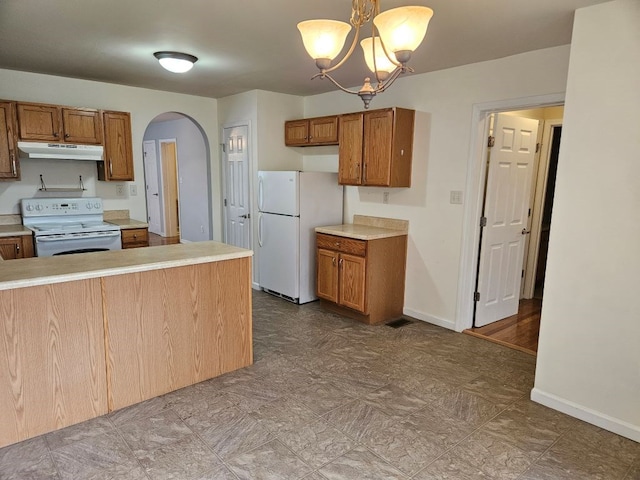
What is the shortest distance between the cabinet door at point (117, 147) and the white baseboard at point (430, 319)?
338 cm

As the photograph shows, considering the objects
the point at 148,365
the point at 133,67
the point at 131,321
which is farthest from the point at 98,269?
the point at 133,67

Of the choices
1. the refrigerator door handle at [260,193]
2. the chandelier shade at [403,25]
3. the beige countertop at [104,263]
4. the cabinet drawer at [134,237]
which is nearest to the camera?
the chandelier shade at [403,25]

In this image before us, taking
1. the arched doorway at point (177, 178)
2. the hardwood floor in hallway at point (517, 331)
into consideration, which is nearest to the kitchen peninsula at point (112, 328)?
the hardwood floor in hallway at point (517, 331)

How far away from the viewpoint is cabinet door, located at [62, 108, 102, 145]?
13.2ft

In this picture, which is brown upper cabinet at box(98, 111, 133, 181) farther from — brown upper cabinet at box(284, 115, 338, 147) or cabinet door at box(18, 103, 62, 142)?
brown upper cabinet at box(284, 115, 338, 147)

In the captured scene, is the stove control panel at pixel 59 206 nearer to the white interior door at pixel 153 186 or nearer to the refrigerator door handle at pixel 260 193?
the refrigerator door handle at pixel 260 193

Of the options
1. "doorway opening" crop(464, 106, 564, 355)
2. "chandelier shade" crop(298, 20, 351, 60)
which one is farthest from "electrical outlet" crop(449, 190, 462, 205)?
"chandelier shade" crop(298, 20, 351, 60)

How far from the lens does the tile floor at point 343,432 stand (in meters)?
2.01

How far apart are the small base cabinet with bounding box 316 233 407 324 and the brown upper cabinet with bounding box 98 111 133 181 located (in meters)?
2.27

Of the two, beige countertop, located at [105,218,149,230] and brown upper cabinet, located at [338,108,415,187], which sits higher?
brown upper cabinet, located at [338,108,415,187]

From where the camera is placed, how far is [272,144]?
4.93 metres

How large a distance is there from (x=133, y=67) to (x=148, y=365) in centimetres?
276

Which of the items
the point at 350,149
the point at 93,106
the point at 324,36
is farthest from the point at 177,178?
the point at 324,36

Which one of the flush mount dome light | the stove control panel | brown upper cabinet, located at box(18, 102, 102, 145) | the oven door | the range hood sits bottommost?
the oven door
